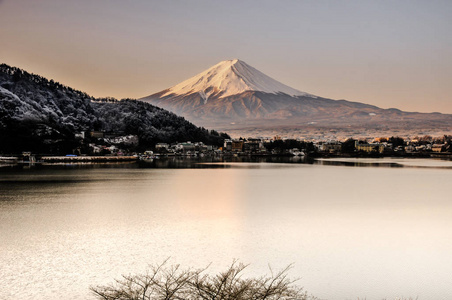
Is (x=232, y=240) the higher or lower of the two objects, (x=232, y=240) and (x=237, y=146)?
the lower

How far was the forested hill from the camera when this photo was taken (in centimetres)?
7619

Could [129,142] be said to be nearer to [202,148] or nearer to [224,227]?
[202,148]

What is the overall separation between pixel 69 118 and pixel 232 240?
102 meters

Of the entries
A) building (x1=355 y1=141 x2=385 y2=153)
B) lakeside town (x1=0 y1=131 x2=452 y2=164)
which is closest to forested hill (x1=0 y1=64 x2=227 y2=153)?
lakeside town (x1=0 y1=131 x2=452 y2=164)

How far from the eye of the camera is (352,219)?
12.9 metres

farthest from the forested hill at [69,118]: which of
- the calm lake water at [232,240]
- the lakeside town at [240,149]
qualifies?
the calm lake water at [232,240]

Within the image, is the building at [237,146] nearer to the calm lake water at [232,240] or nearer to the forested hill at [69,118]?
the forested hill at [69,118]

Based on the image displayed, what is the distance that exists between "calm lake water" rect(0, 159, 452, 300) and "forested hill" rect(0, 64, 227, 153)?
58986 mm

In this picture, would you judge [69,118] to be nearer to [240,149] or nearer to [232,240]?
[240,149]

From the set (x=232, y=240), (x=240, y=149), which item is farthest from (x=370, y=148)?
(x=232, y=240)

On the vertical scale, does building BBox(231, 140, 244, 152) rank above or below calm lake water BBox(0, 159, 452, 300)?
above

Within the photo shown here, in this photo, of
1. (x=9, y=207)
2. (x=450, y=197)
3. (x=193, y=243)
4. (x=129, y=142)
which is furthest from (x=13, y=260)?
(x=129, y=142)

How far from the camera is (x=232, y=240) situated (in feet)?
32.2

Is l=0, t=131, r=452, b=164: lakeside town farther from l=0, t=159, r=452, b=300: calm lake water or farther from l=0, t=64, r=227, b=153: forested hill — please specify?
l=0, t=159, r=452, b=300: calm lake water
